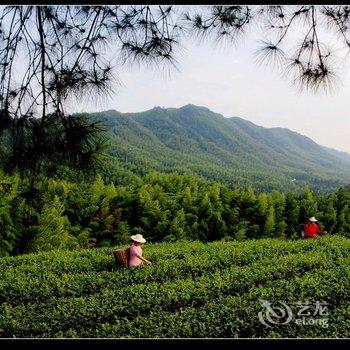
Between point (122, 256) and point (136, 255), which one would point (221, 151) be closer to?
point (122, 256)

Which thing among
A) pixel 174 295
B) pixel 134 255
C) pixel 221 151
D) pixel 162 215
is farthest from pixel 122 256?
pixel 221 151

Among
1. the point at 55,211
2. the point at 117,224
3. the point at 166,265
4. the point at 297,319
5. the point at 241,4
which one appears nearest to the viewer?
the point at 241,4

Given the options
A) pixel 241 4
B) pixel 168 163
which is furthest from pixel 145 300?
pixel 168 163

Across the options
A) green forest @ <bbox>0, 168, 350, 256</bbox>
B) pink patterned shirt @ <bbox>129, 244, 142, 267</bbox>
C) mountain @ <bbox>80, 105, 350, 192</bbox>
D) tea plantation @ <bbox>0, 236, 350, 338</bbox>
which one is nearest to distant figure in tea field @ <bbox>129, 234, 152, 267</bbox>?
pink patterned shirt @ <bbox>129, 244, 142, 267</bbox>

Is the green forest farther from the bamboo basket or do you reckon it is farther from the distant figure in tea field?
the distant figure in tea field

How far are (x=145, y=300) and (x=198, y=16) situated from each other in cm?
470

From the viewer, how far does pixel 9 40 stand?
4008 mm

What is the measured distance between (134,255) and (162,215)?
385 inches

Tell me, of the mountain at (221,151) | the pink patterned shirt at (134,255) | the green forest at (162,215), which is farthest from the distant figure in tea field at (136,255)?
the mountain at (221,151)

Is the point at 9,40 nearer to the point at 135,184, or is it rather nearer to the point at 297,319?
the point at 297,319

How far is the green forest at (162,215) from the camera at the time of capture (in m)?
16.2

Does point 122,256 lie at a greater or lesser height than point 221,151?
lesser

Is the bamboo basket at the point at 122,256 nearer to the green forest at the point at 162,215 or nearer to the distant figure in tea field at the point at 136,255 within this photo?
the distant figure in tea field at the point at 136,255

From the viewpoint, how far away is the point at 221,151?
267 feet
